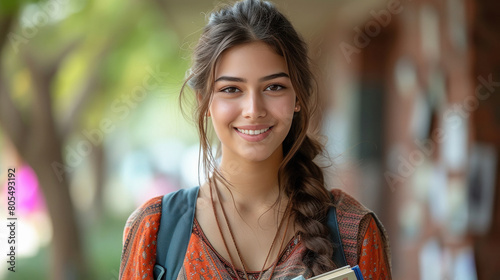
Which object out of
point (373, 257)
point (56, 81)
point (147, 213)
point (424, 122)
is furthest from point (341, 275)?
point (424, 122)

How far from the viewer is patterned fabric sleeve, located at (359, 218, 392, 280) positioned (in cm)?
169

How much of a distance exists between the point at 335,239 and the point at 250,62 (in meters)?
0.54

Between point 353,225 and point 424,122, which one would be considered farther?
point 424,122

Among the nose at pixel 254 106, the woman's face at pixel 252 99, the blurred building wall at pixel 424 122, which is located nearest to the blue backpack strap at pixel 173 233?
the woman's face at pixel 252 99

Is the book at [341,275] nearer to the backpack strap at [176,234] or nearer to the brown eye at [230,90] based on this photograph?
the backpack strap at [176,234]

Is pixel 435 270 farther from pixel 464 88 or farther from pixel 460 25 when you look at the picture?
pixel 460 25

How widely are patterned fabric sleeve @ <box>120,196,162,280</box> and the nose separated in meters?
0.37

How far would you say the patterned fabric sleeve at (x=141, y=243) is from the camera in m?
1.69

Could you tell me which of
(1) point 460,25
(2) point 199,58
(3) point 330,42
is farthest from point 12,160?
(3) point 330,42

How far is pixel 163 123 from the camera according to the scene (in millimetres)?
9805

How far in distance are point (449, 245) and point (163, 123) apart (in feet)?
20.0

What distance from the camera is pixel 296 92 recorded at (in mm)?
1740

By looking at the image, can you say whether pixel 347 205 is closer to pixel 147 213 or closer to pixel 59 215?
pixel 147 213

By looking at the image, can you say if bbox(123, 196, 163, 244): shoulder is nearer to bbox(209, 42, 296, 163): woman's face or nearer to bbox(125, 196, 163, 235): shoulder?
bbox(125, 196, 163, 235): shoulder
